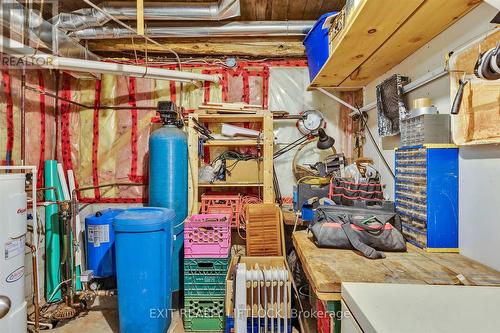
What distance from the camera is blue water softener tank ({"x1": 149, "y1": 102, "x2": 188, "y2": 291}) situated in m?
2.63

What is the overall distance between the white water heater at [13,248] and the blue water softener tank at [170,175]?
0.99 metres

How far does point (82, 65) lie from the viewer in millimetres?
2355

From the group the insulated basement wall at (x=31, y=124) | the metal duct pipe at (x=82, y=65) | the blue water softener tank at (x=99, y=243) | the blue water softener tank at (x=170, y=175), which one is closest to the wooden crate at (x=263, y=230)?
the blue water softener tank at (x=170, y=175)

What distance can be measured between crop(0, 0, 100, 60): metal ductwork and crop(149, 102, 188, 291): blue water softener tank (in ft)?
3.14

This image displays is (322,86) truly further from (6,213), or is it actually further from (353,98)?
(6,213)

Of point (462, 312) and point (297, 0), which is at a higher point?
point (297, 0)

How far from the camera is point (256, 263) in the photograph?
227 cm

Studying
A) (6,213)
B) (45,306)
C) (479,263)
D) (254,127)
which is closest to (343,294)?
(479,263)

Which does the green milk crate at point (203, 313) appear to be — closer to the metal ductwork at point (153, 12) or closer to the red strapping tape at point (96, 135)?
the red strapping tape at point (96, 135)

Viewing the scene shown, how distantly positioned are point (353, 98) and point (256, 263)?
2.08 metres

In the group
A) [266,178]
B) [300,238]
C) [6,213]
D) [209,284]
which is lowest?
[209,284]

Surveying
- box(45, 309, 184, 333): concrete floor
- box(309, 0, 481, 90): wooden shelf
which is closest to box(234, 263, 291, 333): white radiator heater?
box(45, 309, 184, 333): concrete floor

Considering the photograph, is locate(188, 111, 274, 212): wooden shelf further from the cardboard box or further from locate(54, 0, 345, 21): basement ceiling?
locate(54, 0, 345, 21): basement ceiling

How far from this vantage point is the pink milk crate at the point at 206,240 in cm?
223
